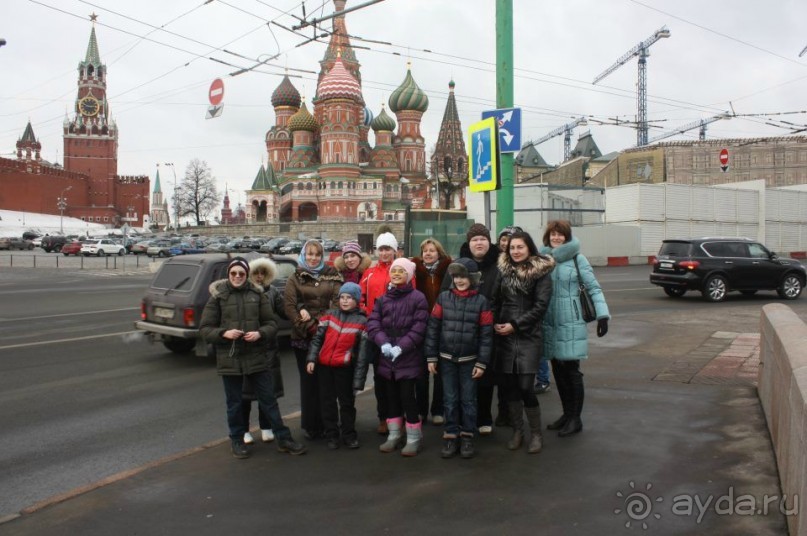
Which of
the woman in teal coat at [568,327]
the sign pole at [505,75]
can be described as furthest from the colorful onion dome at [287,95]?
the woman in teal coat at [568,327]

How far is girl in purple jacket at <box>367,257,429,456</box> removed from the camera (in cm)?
523

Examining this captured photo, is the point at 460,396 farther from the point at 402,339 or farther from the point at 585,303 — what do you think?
the point at 585,303

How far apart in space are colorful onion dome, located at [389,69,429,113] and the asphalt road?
80.8 m

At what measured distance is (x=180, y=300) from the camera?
9656 millimetres

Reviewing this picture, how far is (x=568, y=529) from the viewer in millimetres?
3691

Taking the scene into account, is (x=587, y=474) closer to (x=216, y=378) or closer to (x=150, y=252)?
(x=216, y=378)

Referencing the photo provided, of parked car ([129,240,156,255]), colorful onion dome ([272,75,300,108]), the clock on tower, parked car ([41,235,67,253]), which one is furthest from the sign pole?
the clock on tower

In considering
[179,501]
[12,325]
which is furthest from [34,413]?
[12,325]

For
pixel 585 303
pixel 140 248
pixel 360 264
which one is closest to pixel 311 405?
pixel 360 264

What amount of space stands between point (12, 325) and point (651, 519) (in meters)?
13.7

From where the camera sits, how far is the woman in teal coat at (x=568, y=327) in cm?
548

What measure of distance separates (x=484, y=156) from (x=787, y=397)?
14.7ft

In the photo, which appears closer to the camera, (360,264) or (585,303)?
(585,303)
